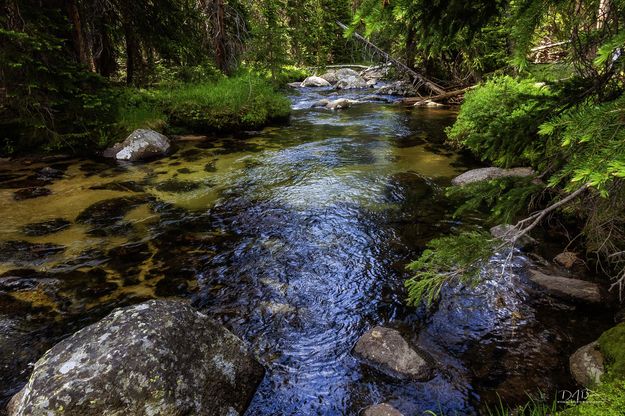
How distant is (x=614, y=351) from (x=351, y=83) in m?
24.4

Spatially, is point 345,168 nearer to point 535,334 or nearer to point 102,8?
point 535,334

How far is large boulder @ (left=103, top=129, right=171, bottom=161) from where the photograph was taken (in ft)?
31.0

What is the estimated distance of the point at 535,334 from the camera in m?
3.59

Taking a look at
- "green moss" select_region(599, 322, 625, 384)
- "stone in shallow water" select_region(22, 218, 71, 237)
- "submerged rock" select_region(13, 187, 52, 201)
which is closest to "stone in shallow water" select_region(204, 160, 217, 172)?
"submerged rock" select_region(13, 187, 52, 201)

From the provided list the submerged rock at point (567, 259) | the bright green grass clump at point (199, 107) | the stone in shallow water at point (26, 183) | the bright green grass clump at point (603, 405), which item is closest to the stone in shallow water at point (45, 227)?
the stone in shallow water at point (26, 183)

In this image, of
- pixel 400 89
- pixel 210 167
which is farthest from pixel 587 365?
pixel 400 89

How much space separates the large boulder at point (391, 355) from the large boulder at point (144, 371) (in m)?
1.06

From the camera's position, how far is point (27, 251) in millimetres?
5133

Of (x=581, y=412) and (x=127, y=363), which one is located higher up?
(x=581, y=412)

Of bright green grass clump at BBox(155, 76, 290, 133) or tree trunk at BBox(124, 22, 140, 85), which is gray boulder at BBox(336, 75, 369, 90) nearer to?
bright green grass clump at BBox(155, 76, 290, 133)

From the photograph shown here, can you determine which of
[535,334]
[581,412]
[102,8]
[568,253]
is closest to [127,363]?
[581,412]

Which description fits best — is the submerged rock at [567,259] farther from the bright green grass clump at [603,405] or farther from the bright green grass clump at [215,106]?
the bright green grass clump at [215,106]

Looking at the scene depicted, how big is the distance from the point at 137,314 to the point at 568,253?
5.08 meters

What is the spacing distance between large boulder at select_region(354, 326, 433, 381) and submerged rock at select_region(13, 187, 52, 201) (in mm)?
6974
